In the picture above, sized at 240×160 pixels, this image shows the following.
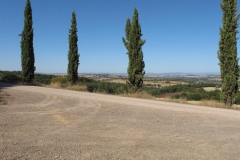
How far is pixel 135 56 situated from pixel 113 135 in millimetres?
14128

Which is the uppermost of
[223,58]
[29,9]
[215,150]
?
[29,9]

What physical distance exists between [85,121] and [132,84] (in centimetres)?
1234

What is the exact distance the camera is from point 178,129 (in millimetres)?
7430

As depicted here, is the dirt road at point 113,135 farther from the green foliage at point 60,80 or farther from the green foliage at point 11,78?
the green foliage at point 11,78

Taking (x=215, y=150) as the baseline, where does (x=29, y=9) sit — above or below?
above

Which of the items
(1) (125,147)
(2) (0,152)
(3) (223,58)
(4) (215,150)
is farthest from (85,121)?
(3) (223,58)

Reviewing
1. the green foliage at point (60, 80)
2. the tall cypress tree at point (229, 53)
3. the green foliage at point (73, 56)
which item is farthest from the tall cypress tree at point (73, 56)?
the tall cypress tree at point (229, 53)

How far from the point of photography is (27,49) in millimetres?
24781

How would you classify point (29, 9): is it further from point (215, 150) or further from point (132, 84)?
point (215, 150)

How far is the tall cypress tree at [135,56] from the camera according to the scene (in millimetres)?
19703

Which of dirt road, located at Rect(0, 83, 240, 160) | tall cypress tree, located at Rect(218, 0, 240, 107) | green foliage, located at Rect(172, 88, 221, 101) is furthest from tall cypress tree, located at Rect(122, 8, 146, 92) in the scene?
dirt road, located at Rect(0, 83, 240, 160)

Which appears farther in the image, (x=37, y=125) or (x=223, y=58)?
(x=223, y=58)

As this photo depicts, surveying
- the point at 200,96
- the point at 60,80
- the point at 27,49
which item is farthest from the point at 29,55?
the point at 200,96

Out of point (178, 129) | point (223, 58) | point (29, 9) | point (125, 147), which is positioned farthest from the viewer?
point (29, 9)
